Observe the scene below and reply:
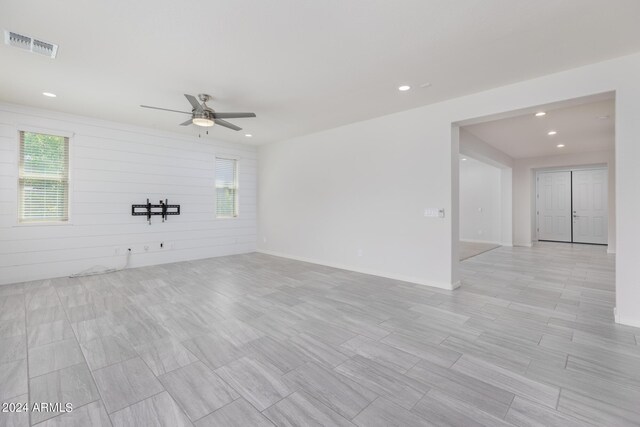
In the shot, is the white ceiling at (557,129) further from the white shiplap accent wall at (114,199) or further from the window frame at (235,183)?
the white shiplap accent wall at (114,199)

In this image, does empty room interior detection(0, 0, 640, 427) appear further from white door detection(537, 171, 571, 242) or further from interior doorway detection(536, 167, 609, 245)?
white door detection(537, 171, 571, 242)

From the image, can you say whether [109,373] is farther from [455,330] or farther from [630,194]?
[630,194]

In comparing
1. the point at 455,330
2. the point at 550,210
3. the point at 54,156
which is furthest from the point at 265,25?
the point at 550,210

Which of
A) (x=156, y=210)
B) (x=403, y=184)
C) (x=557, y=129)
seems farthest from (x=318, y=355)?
(x=557, y=129)

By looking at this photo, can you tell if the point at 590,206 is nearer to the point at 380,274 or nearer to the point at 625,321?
the point at 625,321

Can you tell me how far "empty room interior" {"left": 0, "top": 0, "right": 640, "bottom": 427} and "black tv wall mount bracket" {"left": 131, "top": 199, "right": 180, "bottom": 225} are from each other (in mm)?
44

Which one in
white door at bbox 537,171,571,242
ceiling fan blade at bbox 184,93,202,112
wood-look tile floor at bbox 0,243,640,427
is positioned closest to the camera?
wood-look tile floor at bbox 0,243,640,427

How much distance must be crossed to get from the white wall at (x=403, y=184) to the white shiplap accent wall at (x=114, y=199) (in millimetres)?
1566

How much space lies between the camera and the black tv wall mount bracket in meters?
5.60

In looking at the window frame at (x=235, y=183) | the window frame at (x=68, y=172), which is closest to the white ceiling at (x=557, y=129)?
the window frame at (x=235, y=183)

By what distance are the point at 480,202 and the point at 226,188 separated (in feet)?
26.0

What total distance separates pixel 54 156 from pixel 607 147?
1203 cm

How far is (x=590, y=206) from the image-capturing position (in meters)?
8.77

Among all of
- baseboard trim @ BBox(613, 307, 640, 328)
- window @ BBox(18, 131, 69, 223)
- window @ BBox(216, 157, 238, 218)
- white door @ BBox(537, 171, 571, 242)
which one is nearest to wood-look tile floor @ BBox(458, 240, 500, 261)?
white door @ BBox(537, 171, 571, 242)
